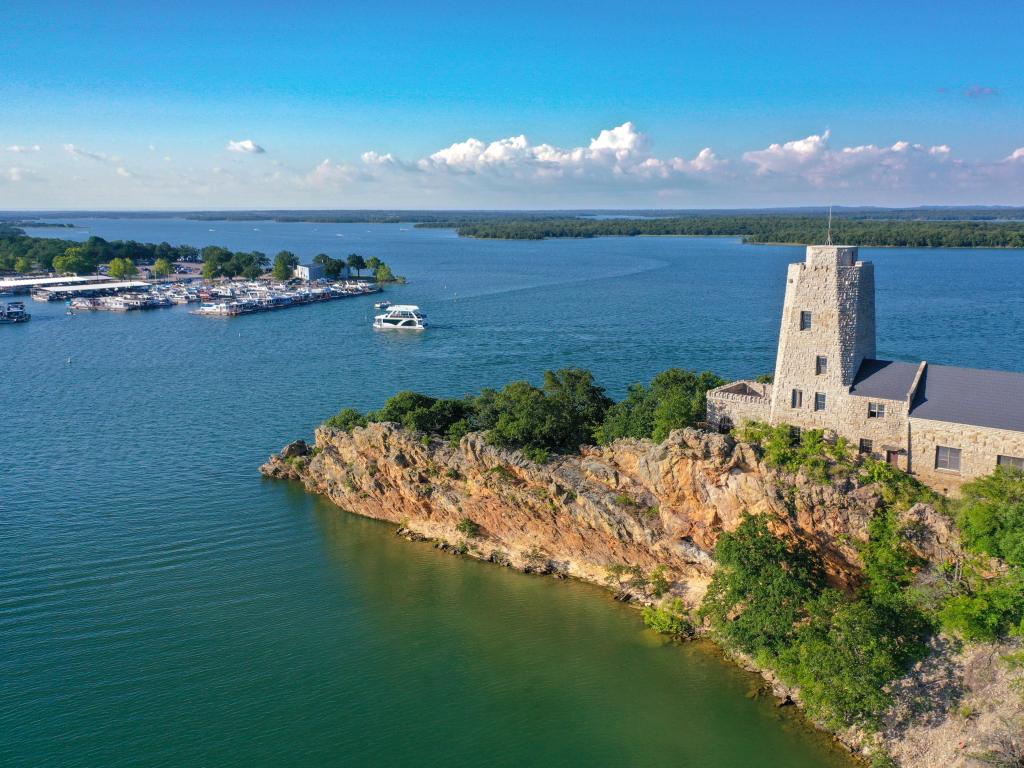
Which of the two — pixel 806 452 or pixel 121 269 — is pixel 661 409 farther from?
pixel 121 269

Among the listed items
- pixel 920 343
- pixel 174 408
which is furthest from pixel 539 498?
pixel 920 343

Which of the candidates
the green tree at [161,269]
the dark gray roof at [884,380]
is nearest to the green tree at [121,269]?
the green tree at [161,269]

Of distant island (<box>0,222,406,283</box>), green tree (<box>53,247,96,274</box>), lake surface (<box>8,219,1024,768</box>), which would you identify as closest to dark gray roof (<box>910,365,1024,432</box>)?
lake surface (<box>8,219,1024,768</box>)

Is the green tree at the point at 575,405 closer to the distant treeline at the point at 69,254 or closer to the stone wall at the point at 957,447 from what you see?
the stone wall at the point at 957,447

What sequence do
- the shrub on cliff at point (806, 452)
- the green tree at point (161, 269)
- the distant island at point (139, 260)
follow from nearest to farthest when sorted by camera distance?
the shrub on cliff at point (806, 452)
the distant island at point (139, 260)
the green tree at point (161, 269)

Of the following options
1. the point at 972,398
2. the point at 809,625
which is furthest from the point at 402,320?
the point at 809,625

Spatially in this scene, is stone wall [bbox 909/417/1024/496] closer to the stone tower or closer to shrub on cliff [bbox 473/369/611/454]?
the stone tower
